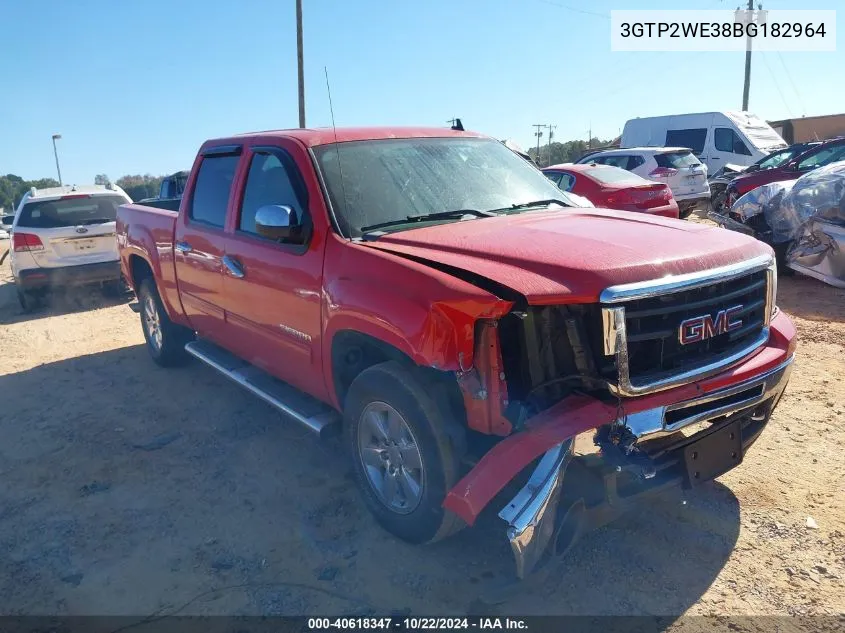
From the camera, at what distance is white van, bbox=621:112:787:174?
60.2 ft

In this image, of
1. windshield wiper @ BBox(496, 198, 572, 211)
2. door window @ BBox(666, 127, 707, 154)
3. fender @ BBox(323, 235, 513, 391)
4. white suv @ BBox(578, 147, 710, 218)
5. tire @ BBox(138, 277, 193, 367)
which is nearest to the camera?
fender @ BBox(323, 235, 513, 391)

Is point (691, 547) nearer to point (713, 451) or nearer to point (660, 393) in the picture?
point (713, 451)

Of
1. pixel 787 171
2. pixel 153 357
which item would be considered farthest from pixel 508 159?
Answer: pixel 787 171

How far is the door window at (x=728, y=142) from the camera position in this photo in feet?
60.4

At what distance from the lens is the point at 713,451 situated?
9.96 ft

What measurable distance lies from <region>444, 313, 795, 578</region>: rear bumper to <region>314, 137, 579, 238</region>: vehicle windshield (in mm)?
1493

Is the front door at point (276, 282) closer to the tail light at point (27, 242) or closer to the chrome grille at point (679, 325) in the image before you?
the chrome grille at point (679, 325)

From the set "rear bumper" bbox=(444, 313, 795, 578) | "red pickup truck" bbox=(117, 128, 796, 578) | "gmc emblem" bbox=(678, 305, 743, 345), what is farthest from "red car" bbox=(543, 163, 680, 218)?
"rear bumper" bbox=(444, 313, 795, 578)

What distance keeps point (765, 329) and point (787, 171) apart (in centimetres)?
1058

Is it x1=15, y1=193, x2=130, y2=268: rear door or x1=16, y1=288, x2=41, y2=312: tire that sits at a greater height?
x1=15, y1=193, x2=130, y2=268: rear door

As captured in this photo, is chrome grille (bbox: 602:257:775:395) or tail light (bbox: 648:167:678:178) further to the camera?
tail light (bbox: 648:167:678:178)

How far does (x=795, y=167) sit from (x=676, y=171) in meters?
2.62

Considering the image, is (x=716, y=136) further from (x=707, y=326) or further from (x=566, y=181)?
(x=707, y=326)

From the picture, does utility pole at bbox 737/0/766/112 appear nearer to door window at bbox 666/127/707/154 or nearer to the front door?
door window at bbox 666/127/707/154
